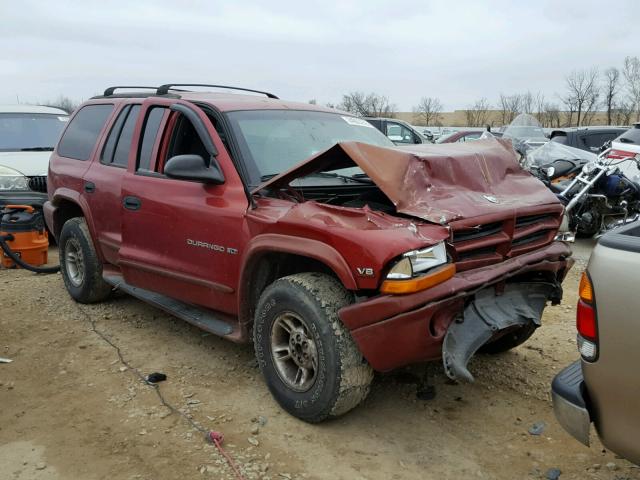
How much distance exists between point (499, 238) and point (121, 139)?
10.8ft

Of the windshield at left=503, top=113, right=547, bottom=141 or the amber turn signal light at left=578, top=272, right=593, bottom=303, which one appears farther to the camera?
the windshield at left=503, top=113, right=547, bottom=141

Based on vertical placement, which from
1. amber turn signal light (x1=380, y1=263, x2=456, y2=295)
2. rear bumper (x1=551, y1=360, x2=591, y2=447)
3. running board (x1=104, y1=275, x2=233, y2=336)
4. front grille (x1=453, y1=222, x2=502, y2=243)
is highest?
front grille (x1=453, y1=222, x2=502, y2=243)

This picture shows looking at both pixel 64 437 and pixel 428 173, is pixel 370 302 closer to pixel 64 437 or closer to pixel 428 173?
Answer: pixel 428 173

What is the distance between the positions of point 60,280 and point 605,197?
7.05 m

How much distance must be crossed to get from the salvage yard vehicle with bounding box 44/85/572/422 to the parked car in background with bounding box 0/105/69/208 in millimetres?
3274

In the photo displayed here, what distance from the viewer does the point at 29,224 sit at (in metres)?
6.91

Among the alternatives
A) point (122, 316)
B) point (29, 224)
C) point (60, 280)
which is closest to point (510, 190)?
point (122, 316)

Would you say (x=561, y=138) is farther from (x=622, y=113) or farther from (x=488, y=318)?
(x=622, y=113)

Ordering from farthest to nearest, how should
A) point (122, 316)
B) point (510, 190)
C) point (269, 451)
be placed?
point (122, 316) → point (510, 190) → point (269, 451)

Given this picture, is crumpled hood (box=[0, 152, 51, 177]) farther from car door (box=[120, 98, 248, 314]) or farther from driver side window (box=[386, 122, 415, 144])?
driver side window (box=[386, 122, 415, 144])

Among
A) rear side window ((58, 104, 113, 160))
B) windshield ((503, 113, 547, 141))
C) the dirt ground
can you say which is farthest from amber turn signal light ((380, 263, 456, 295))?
windshield ((503, 113, 547, 141))

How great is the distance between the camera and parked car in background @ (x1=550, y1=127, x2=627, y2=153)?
11719 millimetres

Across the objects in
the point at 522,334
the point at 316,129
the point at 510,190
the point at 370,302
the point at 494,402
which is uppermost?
the point at 316,129

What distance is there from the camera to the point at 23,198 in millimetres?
7508
